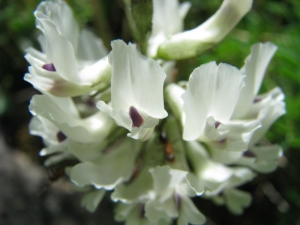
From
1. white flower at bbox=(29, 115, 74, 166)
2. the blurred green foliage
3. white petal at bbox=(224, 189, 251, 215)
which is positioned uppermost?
white flower at bbox=(29, 115, 74, 166)

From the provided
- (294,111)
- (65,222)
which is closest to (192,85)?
(294,111)

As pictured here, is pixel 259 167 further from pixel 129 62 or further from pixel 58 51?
pixel 58 51

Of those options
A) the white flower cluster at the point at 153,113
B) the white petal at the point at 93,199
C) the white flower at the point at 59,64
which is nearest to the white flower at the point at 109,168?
the white flower cluster at the point at 153,113

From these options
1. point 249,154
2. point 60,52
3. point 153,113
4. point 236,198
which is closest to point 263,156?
point 249,154

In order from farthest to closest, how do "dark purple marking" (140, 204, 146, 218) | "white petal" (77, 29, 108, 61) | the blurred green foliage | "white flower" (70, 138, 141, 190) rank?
the blurred green foliage → "white petal" (77, 29, 108, 61) → "dark purple marking" (140, 204, 146, 218) → "white flower" (70, 138, 141, 190)

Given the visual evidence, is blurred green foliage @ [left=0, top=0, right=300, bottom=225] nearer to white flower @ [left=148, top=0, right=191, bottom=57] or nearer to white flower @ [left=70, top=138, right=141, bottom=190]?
white flower @ [left=148, top=0, right=191, bottom=57]

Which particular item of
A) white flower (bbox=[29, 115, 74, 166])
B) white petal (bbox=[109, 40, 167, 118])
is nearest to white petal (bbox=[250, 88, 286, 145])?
white petal (bbox=[109, 40, 167, 118])
